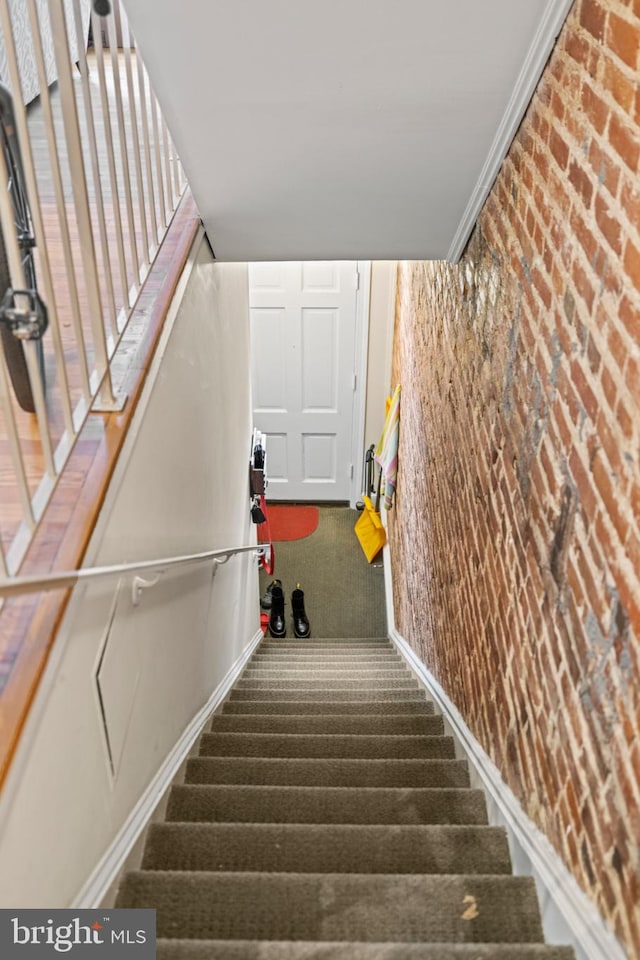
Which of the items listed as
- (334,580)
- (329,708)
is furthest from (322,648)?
(329,708)

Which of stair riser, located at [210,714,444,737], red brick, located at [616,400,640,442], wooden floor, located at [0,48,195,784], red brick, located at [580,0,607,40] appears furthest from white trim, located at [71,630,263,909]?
red brick, located at [580,0,607,40]

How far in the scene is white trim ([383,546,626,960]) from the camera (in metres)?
1.34

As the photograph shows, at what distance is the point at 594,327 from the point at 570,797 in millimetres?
955

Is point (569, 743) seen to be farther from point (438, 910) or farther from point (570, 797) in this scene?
point (438, 910)

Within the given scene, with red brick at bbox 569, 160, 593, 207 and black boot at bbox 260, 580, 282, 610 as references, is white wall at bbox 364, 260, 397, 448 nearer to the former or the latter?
black boot at bbox 260, 580, 282, 610

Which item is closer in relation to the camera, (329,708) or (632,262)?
(632,262)

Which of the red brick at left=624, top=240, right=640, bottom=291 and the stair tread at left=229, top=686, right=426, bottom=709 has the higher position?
the red brick at left=624, top=240, right=640, bottom=291

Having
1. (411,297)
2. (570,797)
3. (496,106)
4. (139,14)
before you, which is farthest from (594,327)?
(411,297)

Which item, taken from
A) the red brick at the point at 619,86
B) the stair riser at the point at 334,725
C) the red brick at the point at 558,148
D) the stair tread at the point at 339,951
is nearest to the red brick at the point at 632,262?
the red brick at the point at 619,86

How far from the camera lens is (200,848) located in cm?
178

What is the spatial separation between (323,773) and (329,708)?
0.79m

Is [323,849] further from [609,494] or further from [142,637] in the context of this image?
[609,494]

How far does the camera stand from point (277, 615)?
5395mm

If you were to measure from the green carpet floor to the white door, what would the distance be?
1.61 ft
